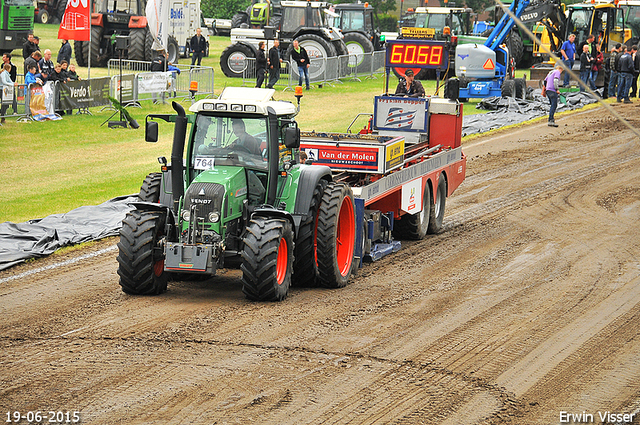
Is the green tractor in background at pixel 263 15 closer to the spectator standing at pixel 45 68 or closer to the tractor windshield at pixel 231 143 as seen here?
the spectator standing at pixel 45 68

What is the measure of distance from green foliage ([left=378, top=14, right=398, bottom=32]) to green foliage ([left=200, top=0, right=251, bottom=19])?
957 cm

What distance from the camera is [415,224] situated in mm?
12727

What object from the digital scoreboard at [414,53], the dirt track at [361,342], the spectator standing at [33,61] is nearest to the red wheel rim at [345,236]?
the dirt track at [361,342]

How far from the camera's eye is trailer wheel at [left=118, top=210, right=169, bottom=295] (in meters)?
8.83

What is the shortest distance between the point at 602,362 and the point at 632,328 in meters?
1.24

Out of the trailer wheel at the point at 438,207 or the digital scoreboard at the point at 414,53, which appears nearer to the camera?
the trailer wheel at the point at 438,207

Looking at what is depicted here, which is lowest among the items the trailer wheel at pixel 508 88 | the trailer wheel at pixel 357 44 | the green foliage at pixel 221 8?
the trailer wheel at pixel 508 88

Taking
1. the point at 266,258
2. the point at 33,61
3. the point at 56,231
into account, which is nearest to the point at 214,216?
the point at 266,258

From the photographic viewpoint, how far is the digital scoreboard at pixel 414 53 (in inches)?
688

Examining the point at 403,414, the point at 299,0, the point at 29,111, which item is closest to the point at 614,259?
the point at 403,414

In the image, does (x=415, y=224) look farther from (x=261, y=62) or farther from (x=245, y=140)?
(x=261, y=62)

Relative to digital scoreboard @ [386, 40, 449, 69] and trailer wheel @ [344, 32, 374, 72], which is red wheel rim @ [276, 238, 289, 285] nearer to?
digital scoreboard @ [386, 40, 449, 69]

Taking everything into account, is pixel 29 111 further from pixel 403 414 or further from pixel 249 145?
pixel 403 414

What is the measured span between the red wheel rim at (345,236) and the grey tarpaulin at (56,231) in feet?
12.8
